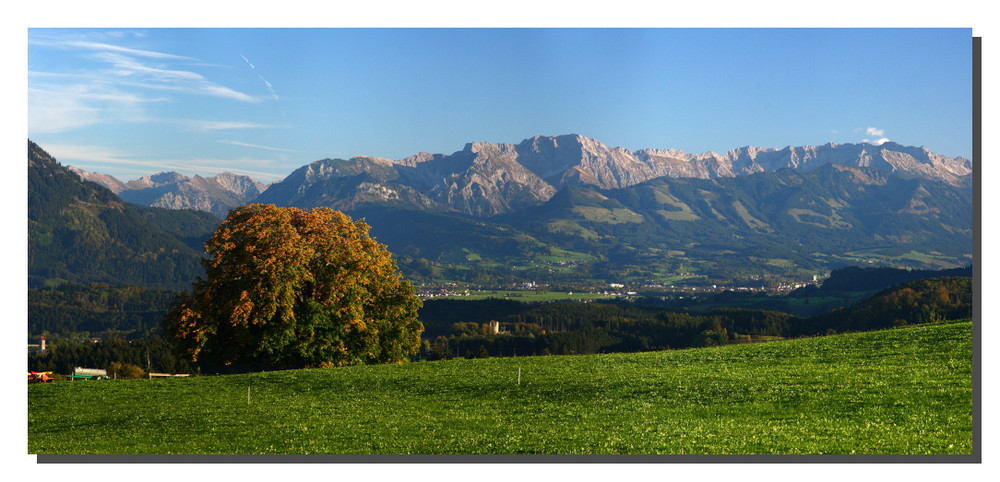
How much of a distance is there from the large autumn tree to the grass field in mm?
3720

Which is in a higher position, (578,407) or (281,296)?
(281,296)

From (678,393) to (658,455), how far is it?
424 cm

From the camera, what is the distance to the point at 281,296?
100 ft

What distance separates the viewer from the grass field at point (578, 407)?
52.9 ft

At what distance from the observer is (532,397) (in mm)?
20953

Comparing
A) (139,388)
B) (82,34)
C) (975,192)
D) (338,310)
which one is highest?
(82,34)

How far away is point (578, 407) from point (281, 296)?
52.1 ft

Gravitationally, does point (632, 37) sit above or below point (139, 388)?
above

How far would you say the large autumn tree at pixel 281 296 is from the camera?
1201 inches

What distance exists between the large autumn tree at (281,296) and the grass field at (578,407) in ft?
12.2

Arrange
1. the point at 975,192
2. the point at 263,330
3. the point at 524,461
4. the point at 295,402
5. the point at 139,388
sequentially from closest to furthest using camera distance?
the point at 524,461 < the point at 975,192 < the point at 295,402 < the point at 139,388 < the point at 263,330

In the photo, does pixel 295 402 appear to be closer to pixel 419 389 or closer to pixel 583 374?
pixel 419 389

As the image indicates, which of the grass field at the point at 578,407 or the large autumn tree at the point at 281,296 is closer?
the grass field at the point at 578,407
